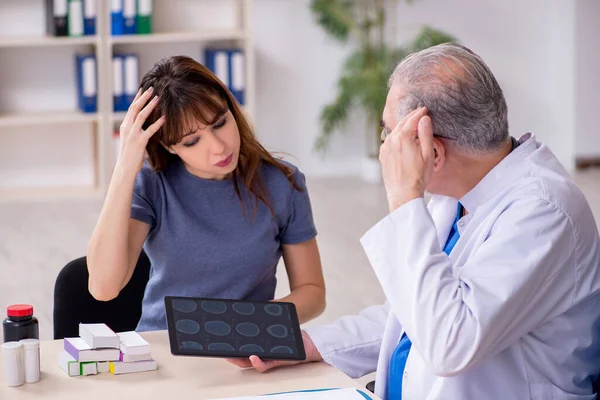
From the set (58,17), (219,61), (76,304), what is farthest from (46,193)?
(76,304)

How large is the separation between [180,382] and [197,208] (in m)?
0.62

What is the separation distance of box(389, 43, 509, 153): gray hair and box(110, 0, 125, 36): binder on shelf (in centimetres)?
464

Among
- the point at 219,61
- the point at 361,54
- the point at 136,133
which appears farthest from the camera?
the point at 361,54

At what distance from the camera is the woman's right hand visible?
6.76ft

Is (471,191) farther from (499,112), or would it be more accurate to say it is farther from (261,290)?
(261,290)

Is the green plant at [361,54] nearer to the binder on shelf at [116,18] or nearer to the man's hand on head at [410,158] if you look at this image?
the binder on shelf at [116,18]

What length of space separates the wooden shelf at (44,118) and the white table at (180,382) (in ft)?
14.4

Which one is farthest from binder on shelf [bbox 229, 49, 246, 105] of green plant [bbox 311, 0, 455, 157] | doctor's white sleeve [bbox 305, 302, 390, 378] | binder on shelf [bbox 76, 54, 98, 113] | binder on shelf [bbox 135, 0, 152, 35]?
doctor's white sleeve [bbox 305, 302, 390, 378]

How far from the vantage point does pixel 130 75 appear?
611 cm

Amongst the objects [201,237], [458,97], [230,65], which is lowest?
[201,237]

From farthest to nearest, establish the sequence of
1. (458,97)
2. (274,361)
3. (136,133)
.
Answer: (136,133), (274,361), (458,97)

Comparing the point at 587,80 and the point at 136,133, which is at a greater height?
the point at 136,133

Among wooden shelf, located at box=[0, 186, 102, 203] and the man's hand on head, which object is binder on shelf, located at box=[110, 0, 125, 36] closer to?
wooden shelf, located at box=[0, 186, 102, 203]

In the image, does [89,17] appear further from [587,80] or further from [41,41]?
[587,80]
